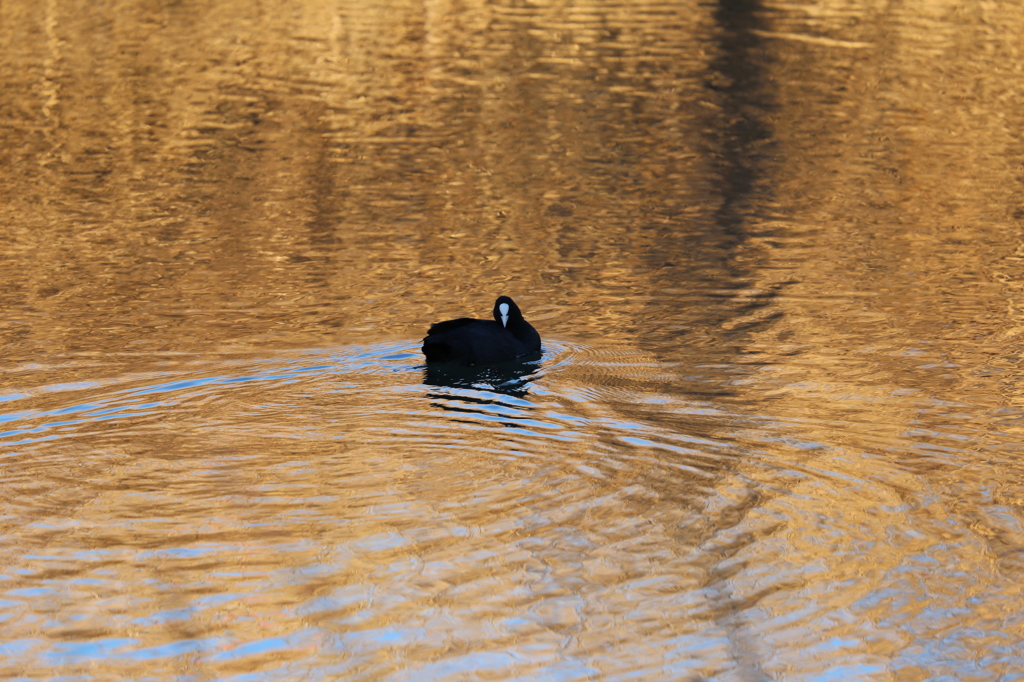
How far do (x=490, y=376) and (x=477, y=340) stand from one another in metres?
0.36

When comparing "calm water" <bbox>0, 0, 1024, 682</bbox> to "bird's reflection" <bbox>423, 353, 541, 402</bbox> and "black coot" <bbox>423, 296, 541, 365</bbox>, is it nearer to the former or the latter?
"bird's reflection" <bbox>423, 353, 541, 402</bbox>

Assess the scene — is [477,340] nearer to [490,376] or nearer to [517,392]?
[490,376]

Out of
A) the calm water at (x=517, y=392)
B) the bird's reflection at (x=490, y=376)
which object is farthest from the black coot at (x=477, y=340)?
the calm water at (x=517, y=392)

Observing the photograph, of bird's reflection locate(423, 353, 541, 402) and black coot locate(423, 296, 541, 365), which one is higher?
black coot locate(423, 296, 541, 365)

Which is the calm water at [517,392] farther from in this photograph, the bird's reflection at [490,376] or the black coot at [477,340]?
the black coot at [477,340]

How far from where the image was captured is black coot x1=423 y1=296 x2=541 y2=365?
11672mm

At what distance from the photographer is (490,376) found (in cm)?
1179

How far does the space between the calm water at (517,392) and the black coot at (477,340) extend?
0.82 feet

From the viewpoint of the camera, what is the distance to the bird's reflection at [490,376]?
1124cm

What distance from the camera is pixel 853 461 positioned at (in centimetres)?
942

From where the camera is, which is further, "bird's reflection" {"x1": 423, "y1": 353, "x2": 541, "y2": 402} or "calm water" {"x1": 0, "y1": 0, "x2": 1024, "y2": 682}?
"bird's reflection" {"x1": 423, "y1": 353, "x2": 541, "y2": 402}

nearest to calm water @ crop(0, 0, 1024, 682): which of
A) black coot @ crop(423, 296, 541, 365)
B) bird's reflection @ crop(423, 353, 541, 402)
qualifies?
bird's reflection @ crop(423, 353, 541, 402)

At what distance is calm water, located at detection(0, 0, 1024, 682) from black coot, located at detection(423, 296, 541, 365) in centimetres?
25

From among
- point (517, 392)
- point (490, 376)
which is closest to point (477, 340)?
point (490, 376)
